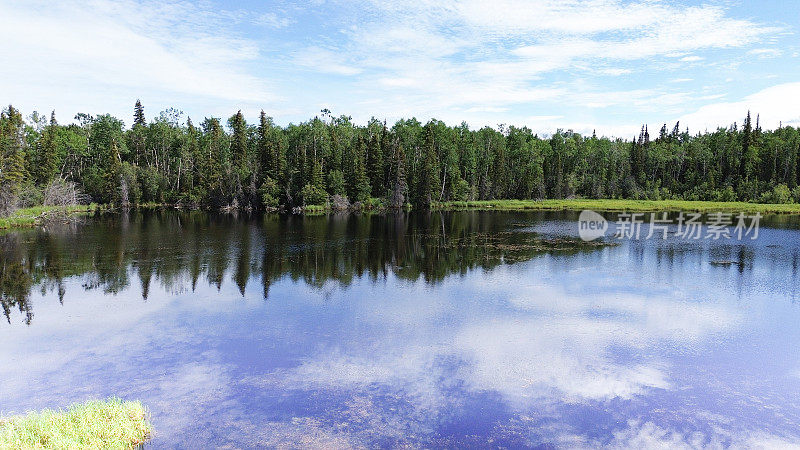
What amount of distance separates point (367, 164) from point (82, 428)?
80.4 meters

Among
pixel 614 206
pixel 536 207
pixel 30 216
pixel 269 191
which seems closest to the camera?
pixel 30 216

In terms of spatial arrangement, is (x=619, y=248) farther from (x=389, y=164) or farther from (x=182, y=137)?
(x=182, y=137)

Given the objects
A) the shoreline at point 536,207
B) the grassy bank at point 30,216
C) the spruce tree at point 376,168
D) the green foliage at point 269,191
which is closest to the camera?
the grassy bank at point 30,216

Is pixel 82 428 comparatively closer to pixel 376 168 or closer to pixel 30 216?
pixel 30 216

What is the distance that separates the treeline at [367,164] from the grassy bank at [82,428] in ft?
221

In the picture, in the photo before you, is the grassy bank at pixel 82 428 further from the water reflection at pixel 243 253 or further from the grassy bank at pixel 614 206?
the grassy bank at pixel 614 206

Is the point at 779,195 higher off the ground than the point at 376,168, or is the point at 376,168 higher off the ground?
the point at 376,168

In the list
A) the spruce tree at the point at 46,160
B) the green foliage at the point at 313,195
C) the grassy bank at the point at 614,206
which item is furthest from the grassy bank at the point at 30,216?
the grassy bank at the point at 614,206

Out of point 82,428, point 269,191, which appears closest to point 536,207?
point 269,191

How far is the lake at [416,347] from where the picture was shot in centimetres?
1181

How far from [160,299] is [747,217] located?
7274cm

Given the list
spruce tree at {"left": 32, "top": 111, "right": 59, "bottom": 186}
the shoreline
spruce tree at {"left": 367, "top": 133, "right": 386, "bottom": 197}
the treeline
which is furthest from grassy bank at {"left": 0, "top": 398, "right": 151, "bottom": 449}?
spruce tree at {"left": 32, "top": 111, "right": 59, "bottom": 186}

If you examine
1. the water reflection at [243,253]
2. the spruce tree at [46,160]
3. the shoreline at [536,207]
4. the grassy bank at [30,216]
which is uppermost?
the spruce tree at [46,160]

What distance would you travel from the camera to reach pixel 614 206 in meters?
85.4
